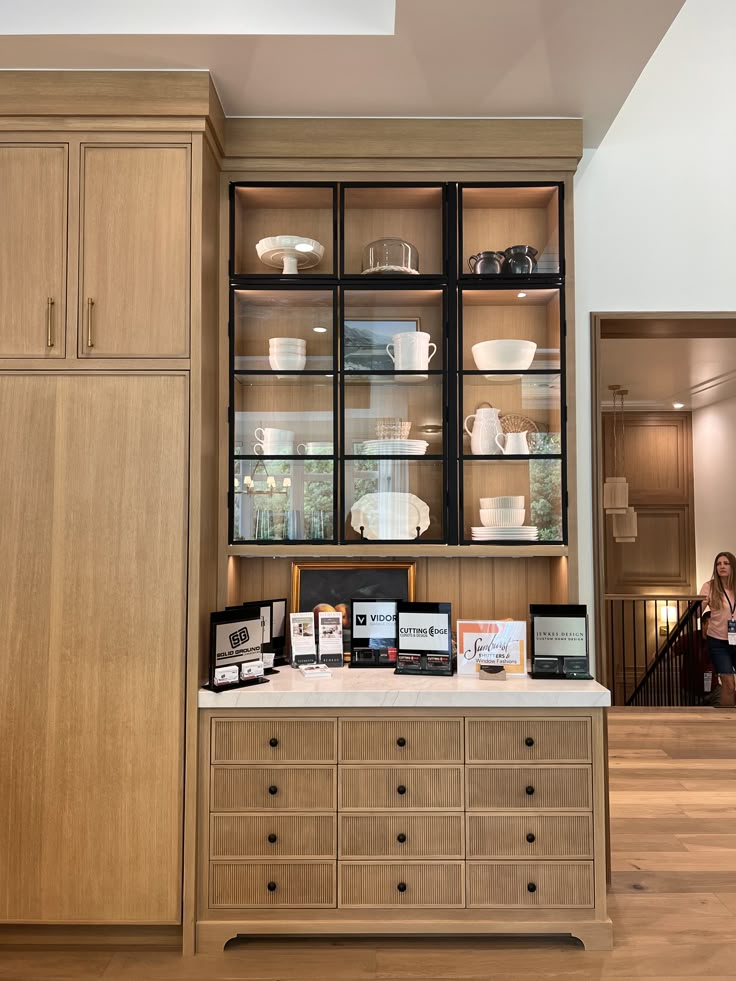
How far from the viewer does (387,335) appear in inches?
111

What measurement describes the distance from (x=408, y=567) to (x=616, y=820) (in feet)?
5.46

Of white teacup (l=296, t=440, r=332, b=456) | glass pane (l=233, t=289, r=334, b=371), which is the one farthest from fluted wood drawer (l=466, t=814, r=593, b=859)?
glass pane (l=233, t=289, r=334, b=371)

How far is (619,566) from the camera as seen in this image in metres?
9.31

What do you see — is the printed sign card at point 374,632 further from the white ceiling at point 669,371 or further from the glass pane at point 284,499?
the white ceiling at point 669,371

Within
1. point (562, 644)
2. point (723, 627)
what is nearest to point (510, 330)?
point (562, 644)

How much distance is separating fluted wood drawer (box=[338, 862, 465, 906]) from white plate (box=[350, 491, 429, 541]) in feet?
3.65

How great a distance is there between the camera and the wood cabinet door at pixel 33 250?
2436mm

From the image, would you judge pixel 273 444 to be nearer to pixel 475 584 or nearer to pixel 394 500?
pixel 394 500

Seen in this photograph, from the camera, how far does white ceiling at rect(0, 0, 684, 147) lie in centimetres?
217

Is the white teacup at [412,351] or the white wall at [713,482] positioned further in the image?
the white wall at [713,482]

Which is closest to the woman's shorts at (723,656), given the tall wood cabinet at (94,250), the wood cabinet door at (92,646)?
the wood cabinet door at (92,646)

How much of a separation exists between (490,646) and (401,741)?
1.56ft

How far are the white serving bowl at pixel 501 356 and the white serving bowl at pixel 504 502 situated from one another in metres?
0.50

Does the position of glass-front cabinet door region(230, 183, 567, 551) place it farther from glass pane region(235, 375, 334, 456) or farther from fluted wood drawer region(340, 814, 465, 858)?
fluted wood drawer region(340, 814, 465, 858)
